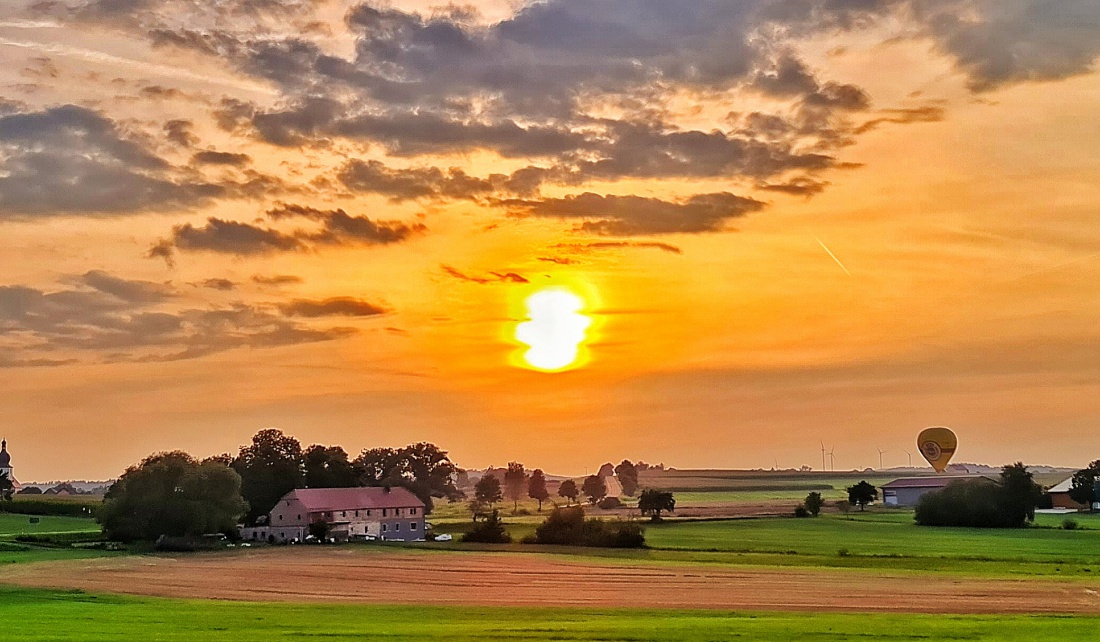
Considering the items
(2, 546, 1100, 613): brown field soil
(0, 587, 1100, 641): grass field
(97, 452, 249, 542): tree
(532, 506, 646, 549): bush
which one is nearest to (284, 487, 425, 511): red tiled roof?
(97, 452, 249, 542): tree

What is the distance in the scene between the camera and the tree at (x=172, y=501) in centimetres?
11656

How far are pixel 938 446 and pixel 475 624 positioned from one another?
166351mm

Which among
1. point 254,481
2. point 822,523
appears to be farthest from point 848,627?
point 254,481

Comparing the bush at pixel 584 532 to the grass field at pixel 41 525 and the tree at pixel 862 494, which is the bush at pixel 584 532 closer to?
the grass field at pixel 41 525

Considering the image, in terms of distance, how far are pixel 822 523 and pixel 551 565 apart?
5906cm

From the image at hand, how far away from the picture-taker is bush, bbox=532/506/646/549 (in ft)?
358

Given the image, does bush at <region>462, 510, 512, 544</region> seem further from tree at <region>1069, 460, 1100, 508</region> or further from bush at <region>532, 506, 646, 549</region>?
tree at <region>1069, 460, 1100, 508</region>

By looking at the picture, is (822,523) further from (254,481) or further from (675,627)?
(675,627)

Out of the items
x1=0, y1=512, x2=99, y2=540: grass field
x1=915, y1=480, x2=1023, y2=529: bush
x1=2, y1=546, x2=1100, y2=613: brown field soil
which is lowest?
x1=2, y1=546, x2=1100, y2=613: brown field soil

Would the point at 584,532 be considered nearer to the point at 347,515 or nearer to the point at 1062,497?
the point at 347,515

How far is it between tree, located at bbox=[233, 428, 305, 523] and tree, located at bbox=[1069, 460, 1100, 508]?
11331cm

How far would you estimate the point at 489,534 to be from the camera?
4751 inches

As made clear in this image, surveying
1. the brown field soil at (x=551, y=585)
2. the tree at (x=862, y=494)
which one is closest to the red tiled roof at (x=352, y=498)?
the brown field soil at (x=551, y=585)

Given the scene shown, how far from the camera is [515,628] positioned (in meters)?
40.0
